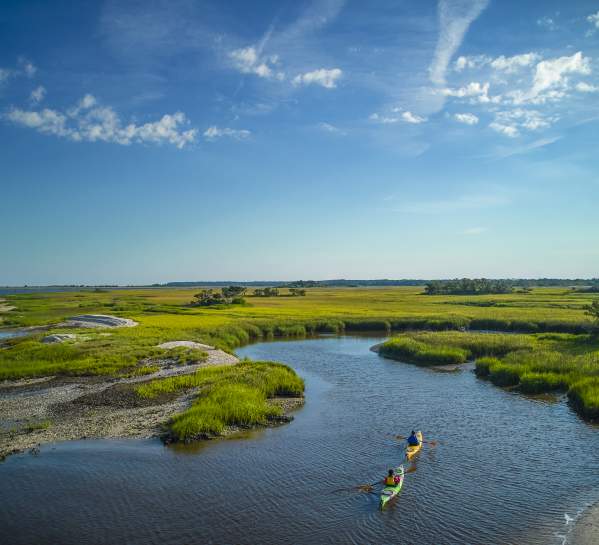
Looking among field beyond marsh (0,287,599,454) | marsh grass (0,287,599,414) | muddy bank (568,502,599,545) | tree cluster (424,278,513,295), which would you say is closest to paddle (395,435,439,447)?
field beyond marsh (0,287,599,454)

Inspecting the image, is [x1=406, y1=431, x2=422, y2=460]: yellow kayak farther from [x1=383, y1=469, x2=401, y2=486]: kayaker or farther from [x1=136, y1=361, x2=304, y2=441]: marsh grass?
[x1=136, y1=361, x2=304, y2=441]: marsh grass

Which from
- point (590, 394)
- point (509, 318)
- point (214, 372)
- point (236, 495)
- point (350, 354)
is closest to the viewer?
point (236, 495)

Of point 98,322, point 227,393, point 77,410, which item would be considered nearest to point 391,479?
point 227,393

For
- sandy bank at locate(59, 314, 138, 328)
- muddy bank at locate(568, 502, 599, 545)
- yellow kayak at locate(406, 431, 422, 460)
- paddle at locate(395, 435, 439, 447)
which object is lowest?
muddy bank at locate(568, 502, 599, 545)

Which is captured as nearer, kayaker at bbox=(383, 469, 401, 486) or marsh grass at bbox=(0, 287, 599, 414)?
kayaker at bbox=(383, 469, 401, 486)

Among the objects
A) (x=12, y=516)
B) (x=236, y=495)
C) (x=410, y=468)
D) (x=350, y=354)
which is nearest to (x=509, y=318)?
(x=350, y=354)

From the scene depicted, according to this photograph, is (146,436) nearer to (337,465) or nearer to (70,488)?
(70,488)

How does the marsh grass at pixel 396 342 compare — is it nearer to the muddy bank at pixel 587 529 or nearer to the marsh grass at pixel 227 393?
the marsh grass at pixel 227 393
